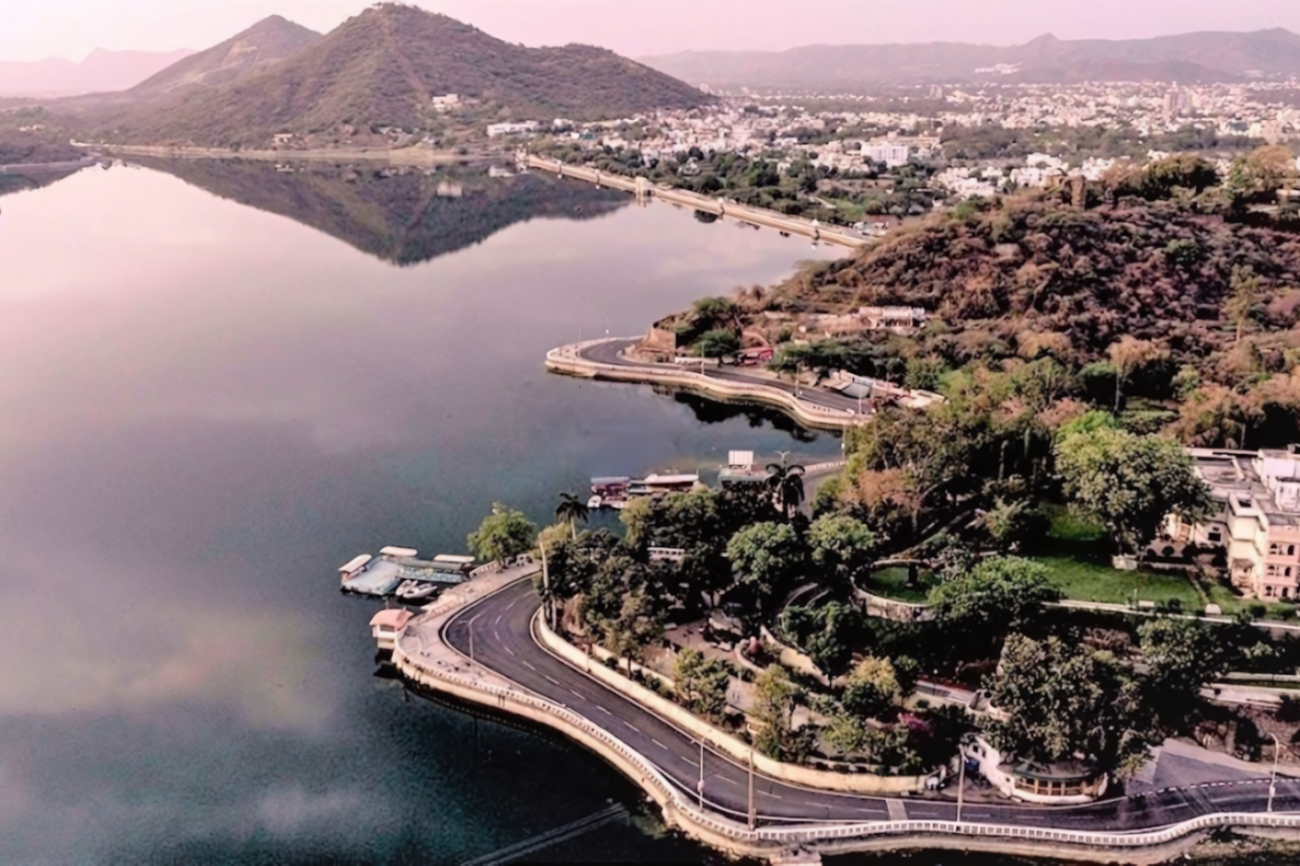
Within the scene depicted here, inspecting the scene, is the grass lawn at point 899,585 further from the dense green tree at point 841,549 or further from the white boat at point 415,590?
the white boat at point 415,590

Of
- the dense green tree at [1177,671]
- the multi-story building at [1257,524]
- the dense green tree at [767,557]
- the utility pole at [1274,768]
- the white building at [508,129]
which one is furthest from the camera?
the white building at [508,129]

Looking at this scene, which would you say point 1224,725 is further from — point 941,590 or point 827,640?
point 827,640

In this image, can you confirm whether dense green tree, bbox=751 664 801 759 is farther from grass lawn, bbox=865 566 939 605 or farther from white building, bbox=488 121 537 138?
white building, bbox=488 121 537 138

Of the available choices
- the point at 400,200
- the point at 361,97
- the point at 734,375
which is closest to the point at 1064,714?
the point at 734,375

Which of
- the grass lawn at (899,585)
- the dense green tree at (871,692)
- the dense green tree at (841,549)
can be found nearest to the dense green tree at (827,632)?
the dense green tree at (871,692)

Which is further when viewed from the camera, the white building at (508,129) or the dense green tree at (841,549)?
the white building at (508,129)
